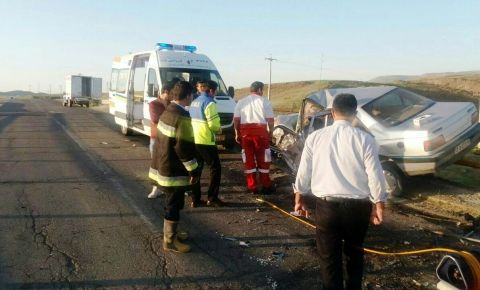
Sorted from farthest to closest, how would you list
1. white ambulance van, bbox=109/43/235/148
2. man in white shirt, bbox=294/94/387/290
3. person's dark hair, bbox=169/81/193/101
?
white ambulance van, bbox=109/43/235/148 < person's dark hair, bbox=169/81/193/101 < man in white shirt, bbox=294/94/387/290

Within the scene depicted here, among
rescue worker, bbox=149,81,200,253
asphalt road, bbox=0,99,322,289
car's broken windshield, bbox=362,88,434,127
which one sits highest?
car's broken windshield, bbox=362,88,434,127

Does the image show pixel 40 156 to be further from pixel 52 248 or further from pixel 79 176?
pixel 52 248

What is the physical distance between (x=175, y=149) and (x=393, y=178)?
4.05m

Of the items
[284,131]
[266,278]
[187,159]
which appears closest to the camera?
[266,278]

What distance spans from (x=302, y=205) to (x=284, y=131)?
224 inches

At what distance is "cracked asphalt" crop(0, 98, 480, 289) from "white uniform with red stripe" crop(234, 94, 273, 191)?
17.5 inches

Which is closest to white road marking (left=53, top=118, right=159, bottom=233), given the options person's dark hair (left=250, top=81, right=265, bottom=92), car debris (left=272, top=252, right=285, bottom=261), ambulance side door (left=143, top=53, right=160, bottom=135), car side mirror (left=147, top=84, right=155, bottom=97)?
car debris (left=272, top=252, right=285, bottom=261)

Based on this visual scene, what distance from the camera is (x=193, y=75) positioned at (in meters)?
12.0

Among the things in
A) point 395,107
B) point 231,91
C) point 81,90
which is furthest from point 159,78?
point 81,90

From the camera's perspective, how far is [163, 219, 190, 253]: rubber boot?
192 inches

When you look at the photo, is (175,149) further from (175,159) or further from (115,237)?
(115,237)

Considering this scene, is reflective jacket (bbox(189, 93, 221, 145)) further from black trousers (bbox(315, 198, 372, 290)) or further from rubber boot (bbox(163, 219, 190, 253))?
black trousers (bbox(315, 198, 372, 290))

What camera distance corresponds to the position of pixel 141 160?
10.5 m

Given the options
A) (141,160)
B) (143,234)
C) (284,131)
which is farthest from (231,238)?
(141,160)
